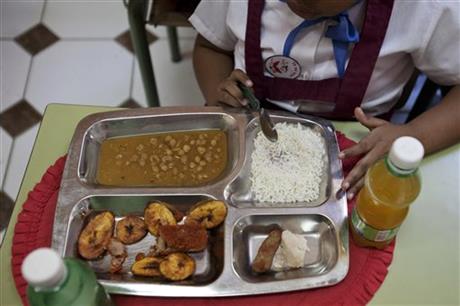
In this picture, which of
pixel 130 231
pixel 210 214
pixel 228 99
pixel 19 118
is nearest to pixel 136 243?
pixel 130 231

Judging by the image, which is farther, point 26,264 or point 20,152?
point 20,152

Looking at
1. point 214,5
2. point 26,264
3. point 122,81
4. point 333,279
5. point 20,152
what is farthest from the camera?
point 122,81

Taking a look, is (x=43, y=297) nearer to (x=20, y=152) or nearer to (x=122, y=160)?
(x=122, y=160)

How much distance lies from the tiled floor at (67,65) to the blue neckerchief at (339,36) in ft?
3.47

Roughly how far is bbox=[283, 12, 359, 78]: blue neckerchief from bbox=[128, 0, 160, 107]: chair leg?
0.51m

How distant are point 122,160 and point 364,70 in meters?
0.53

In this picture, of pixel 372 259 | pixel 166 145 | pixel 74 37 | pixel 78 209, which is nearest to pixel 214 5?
pixel 166 145

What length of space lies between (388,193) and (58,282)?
496 millimetres

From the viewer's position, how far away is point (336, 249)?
35.5 inches

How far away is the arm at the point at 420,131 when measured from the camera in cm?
98

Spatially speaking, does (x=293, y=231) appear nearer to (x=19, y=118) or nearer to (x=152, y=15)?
(x=152, y=15)

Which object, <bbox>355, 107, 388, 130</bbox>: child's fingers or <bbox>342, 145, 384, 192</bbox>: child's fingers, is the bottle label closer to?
<bbox>342, 145, 384, 192</bbox>: child's fingers

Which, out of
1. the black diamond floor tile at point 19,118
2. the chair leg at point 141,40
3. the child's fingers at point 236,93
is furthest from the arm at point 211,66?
the black diamond floor tile at point 19,118

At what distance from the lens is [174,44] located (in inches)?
82.7
